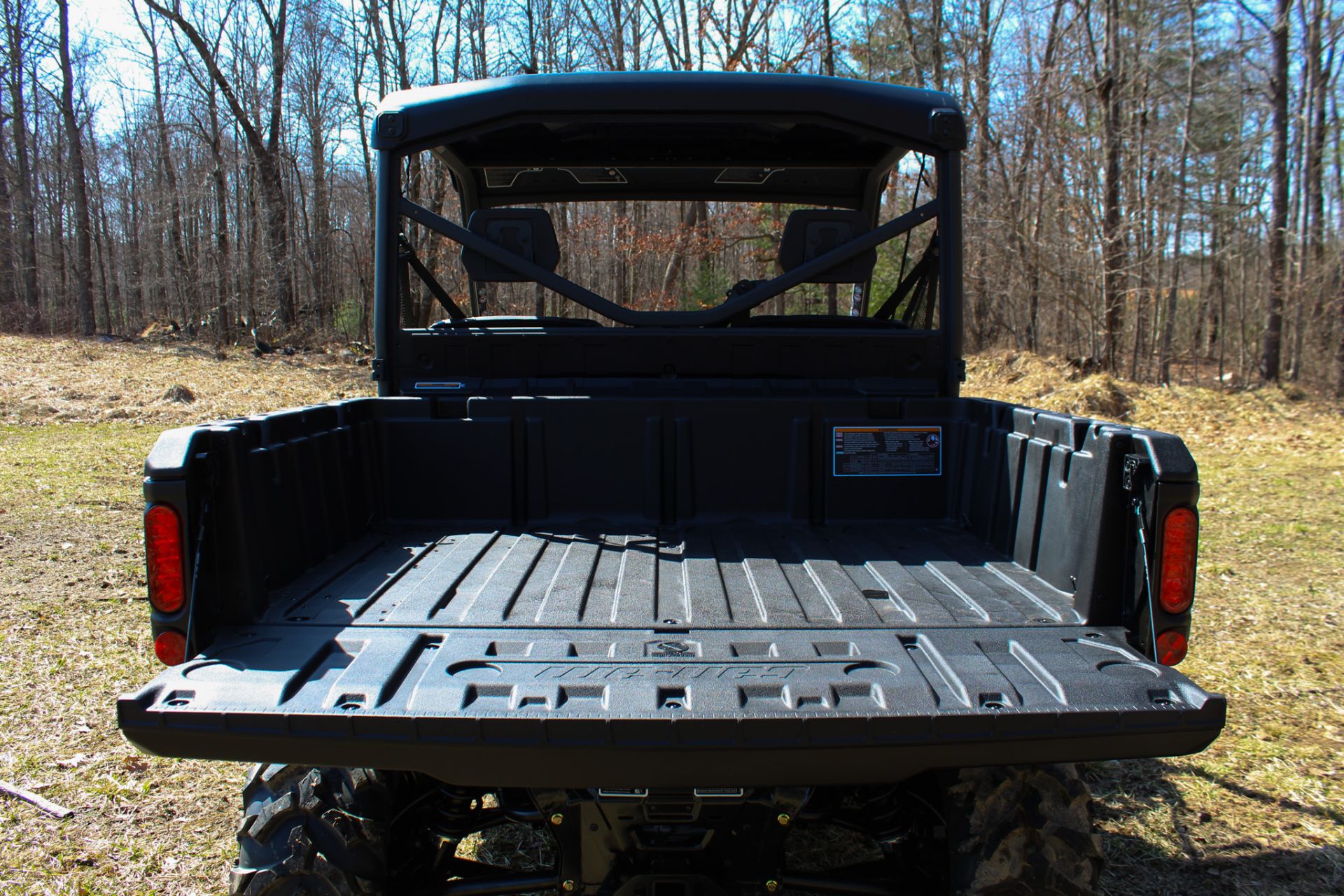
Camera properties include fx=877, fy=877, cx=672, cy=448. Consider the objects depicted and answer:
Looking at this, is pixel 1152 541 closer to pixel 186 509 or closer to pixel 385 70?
pixel 186 509

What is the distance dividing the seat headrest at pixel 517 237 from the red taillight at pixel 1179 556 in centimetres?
237

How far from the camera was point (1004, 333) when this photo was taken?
2312 cm

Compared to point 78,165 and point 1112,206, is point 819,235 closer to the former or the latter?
point 1112,206

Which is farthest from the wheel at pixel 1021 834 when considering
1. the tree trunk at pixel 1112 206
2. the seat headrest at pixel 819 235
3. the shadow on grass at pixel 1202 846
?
the tree trunk at pixel 1112 206

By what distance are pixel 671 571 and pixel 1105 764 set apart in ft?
8.20

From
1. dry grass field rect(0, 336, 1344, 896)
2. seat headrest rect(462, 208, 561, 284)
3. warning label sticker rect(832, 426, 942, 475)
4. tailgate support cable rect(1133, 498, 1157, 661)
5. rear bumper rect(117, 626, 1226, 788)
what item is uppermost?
seat headrest rect(462, 208, 561, 284)

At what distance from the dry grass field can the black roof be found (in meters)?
2.60

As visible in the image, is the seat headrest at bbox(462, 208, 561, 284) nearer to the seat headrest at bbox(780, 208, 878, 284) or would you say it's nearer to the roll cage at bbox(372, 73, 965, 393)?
the roll cage at bbox(372, 73, 965, 393)

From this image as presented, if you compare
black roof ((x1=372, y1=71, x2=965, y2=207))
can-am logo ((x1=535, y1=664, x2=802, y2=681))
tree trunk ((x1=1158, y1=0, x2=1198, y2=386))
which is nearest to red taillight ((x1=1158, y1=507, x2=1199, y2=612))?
can-am logo ((x1=535, y1=664, x2=802, y2=681))

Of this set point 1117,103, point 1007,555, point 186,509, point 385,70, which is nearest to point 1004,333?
point 1117,103

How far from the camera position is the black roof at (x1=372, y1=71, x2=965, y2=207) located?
307cm

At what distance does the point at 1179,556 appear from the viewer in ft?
6.54

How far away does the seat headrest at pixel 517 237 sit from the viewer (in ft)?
11.5

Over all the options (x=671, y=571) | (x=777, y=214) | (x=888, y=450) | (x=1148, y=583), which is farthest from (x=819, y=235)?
(x=777, y=214)
